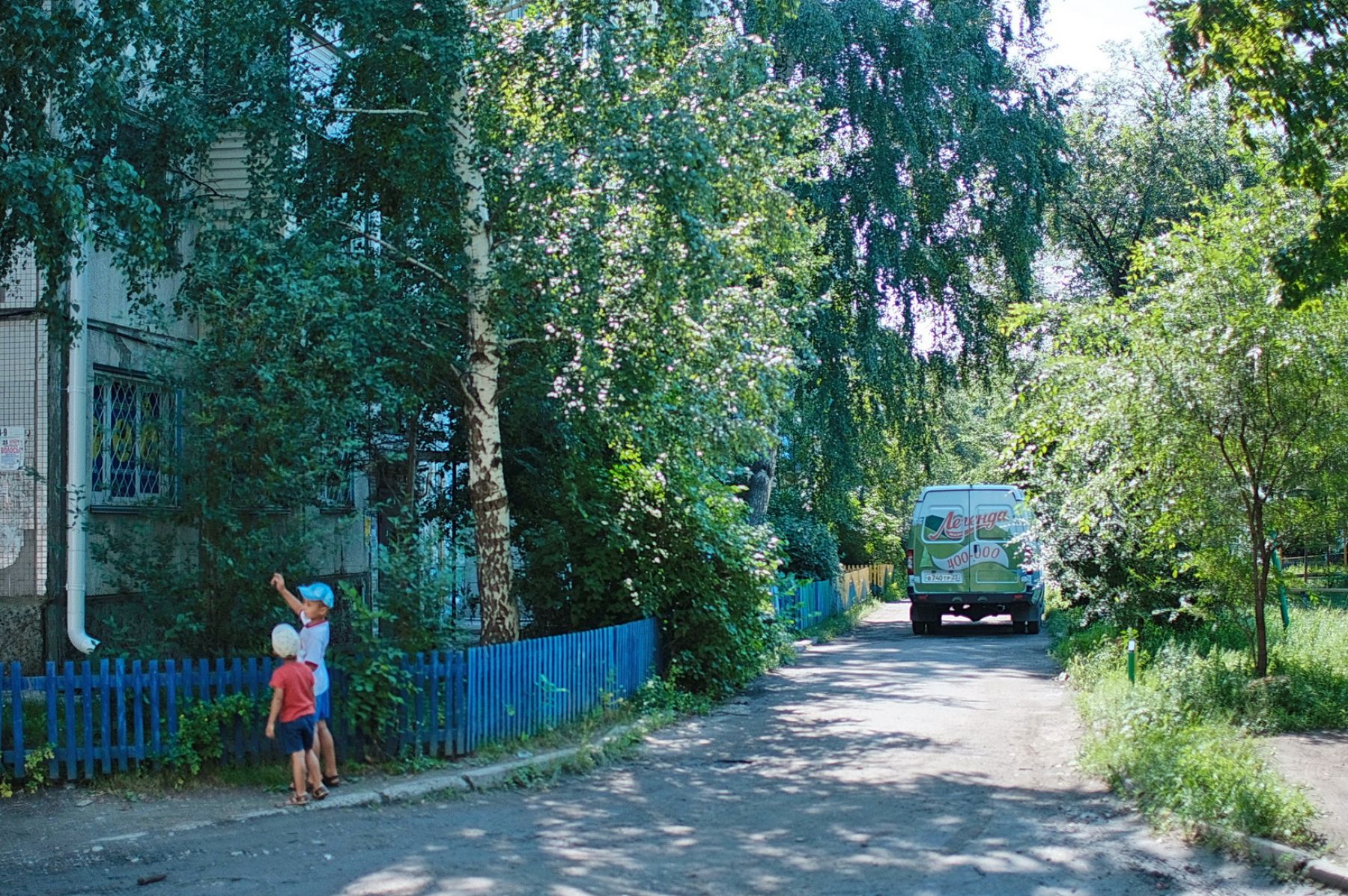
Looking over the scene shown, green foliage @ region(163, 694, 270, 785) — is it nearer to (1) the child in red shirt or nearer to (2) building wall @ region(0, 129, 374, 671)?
(1) the child in red shirt

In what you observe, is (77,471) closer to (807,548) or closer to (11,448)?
(11,448)

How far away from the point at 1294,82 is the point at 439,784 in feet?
28.2

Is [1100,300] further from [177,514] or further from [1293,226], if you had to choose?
[177,514]

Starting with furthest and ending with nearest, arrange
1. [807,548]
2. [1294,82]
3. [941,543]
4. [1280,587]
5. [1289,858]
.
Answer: [807,548] → [941,543] → [1280,587] → [1294,82] → [1289,858]

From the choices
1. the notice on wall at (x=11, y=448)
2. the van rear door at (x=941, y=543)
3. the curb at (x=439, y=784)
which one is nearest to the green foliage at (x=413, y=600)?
the curb at (x=439, y=784)

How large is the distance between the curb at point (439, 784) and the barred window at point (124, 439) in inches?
162

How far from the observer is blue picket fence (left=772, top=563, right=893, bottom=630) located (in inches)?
951

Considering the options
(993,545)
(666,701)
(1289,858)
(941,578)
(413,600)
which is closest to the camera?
(1289,858)

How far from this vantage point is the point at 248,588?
10.0m

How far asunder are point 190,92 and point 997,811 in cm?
918

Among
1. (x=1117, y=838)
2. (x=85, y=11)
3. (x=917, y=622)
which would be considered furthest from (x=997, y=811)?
(x=917, y=622)

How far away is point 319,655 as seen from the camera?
30.1 feet

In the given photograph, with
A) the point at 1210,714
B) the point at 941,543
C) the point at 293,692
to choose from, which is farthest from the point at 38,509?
the point at 941,543

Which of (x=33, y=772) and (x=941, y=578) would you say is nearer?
(x=33, y=772)
